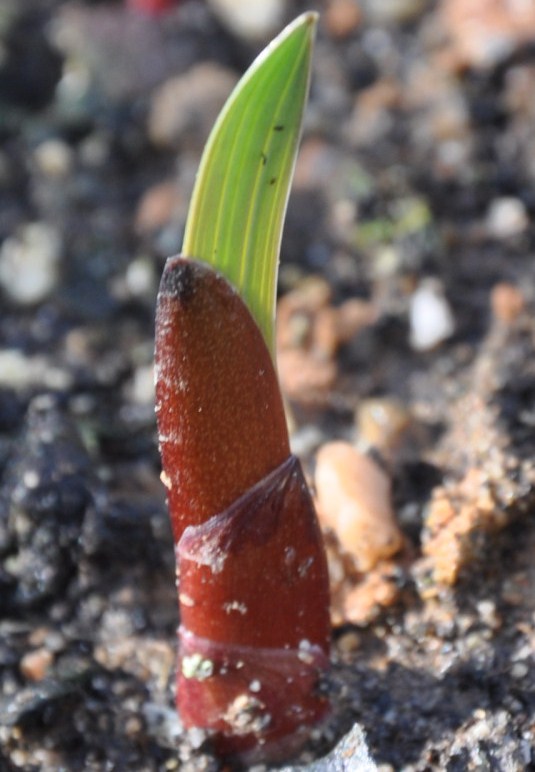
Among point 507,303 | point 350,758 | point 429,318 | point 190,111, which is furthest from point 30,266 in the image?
point 350,758

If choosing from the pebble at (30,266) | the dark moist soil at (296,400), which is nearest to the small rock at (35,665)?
the dark moist soil at (296,400)

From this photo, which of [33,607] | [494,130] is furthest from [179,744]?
[494,130]

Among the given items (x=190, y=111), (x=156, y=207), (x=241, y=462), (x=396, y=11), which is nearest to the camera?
(x=241, y=462)

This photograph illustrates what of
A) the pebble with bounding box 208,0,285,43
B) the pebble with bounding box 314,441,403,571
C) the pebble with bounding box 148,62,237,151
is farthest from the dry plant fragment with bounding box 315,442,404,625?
the pebble with bounding box 208,0,285,43

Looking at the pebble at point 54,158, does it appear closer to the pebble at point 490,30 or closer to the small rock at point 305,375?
the small rock at point 305,375

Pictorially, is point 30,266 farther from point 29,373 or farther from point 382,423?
point 382,423
